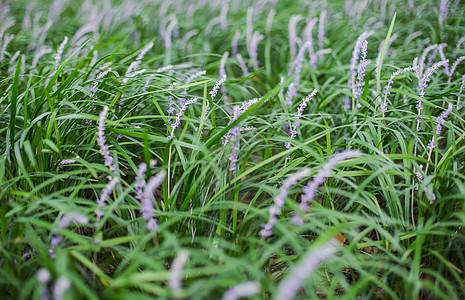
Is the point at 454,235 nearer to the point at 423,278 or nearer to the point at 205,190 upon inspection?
the point at 423,278

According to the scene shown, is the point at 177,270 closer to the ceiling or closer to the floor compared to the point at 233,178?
closer to the ceiling

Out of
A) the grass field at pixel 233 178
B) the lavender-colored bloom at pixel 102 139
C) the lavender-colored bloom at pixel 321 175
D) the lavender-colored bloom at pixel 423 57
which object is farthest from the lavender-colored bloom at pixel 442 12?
the lavender-colored bloom at pixel 102 139

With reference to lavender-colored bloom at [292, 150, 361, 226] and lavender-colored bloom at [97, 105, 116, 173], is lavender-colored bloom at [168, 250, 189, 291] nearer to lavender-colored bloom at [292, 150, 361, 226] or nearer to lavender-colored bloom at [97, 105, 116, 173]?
lavender-colored bloom at [292, 150, 361, 226]

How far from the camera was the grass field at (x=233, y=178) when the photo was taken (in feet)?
4.52

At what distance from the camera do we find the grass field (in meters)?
1.38

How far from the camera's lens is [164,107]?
277cm

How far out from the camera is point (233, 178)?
2.17m

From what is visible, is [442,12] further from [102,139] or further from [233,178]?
[102,139]

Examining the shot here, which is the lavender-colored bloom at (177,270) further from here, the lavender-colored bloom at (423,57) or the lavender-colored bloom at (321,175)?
the lavender-colored bloom at (423,57)

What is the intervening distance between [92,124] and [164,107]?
2.11 ft

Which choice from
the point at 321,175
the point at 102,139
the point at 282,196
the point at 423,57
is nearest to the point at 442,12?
the point at 423,57

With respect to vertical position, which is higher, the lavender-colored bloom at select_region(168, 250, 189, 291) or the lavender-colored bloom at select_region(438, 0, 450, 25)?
the lavender-colored bloom at select_region(438, 0, 450, 25)

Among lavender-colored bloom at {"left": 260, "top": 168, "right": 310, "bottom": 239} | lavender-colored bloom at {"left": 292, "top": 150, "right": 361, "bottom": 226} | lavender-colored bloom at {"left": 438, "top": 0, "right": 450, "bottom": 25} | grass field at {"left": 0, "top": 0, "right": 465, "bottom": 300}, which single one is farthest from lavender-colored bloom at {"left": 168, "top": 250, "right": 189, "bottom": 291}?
lavender-colored bloom at {"left": 438, "top": 0, "right": 450, "bottom": 25}

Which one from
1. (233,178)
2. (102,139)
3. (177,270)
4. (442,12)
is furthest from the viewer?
(442,12)
